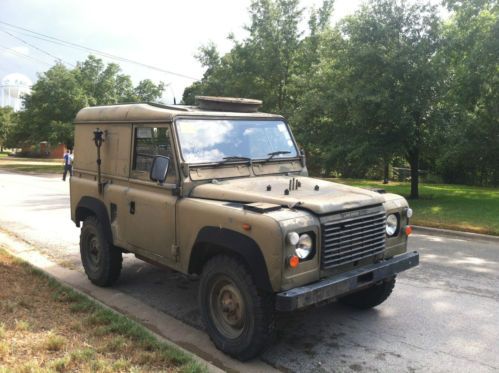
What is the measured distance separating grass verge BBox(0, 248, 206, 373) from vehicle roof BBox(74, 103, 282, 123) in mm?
2056

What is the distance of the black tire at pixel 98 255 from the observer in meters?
5.71

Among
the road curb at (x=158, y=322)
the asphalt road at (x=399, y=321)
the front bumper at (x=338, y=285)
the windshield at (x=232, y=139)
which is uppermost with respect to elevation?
the windshield at (x=232, y=139)

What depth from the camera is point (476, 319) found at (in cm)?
491

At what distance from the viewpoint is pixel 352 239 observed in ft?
13.2

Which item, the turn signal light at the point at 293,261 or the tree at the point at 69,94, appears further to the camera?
the tree at the point at 69,94

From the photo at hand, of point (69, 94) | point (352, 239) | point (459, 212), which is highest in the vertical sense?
point (69, 94)

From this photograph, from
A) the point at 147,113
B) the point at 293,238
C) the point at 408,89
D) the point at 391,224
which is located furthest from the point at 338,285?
the point at 408,89

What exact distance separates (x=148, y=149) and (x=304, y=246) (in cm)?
224

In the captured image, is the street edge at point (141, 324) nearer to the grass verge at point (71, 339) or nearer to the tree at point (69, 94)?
the grass verge at point (71, 339)

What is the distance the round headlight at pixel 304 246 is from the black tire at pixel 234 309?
45 cm

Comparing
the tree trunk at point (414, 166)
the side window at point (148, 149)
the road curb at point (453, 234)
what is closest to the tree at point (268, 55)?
the tree trunk at point (414, 166)

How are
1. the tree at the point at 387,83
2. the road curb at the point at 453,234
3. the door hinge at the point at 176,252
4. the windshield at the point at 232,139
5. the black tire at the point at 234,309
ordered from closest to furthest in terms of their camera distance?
the black tire at the point at 234,309 → the door hinge at the point at 176,252 → the windshield at the point at 232,139 → the road curb at the point at 453,234 → the tree at the point at 387,83

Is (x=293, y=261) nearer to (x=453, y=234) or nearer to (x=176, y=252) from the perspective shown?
(x=176, y=252)

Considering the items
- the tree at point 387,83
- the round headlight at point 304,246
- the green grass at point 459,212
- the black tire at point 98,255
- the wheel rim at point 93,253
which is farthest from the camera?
the tree at point 387,83
